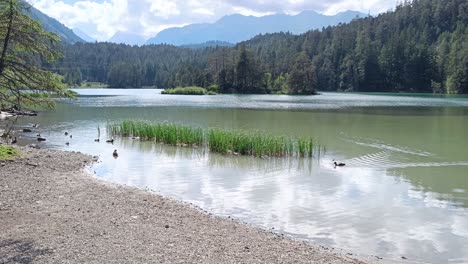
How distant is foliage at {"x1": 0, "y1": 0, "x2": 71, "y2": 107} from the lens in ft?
34.0

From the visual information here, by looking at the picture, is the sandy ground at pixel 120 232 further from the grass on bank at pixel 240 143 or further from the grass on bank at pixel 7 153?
the grass on bank at pixel 240 143

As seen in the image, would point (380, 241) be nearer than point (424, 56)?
Yes

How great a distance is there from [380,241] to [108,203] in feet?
27.3

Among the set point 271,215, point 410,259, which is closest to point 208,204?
point 271,215

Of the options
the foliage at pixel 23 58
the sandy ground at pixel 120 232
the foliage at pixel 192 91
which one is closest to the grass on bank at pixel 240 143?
the sandy ground at pixel 120 232

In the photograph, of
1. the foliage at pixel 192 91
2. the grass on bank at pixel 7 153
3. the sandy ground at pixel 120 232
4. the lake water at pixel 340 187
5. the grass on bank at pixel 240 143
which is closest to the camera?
the sandy ground at pixel 120 232

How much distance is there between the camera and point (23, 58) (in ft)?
38.6

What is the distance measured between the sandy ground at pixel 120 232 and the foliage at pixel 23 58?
124 inches

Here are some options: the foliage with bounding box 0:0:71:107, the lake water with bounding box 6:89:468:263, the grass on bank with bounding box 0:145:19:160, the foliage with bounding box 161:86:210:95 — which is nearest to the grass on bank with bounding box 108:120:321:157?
the lake water with bounding box 6:89:468:263

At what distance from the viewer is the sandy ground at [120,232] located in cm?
965

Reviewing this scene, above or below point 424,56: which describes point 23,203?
below

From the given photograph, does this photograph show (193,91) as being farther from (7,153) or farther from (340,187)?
(340,187)

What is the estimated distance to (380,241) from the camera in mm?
12742

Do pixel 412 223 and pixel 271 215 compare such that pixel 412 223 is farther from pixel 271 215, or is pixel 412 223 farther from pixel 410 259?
pixel 271 215
